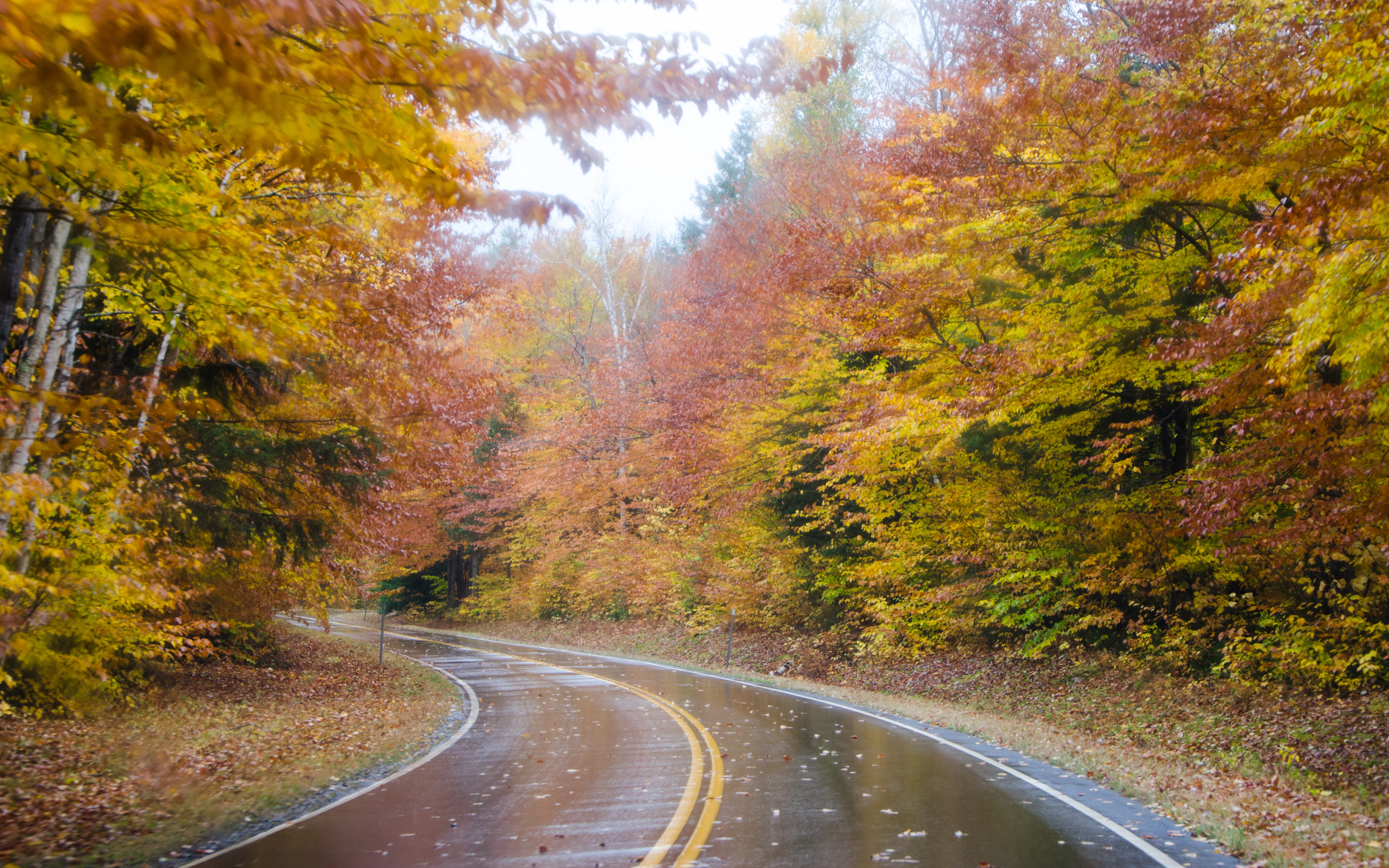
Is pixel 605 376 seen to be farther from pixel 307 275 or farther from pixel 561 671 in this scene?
pixel 307 275

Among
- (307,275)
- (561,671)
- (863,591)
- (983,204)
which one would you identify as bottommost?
(561,671)

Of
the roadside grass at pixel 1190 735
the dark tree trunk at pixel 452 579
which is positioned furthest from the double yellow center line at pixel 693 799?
the dark tree trunk at pixel 452 579

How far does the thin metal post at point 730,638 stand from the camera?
2379 centimetres

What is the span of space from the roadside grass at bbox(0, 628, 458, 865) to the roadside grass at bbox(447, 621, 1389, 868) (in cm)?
779

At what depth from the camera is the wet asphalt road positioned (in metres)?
6.02

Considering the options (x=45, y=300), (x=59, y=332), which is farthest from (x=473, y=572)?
(x=45, y=300)

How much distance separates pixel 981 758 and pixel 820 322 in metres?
11.1

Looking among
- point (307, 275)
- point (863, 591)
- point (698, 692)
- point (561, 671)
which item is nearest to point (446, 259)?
point (307, 275)

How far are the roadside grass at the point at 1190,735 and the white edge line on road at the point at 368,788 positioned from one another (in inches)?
281

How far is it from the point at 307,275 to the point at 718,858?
31.8 feet

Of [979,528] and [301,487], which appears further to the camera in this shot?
[979,528]

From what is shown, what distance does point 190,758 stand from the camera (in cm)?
963

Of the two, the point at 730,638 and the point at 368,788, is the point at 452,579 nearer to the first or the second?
the point at 730,638

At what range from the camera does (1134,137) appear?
10.4 meters
